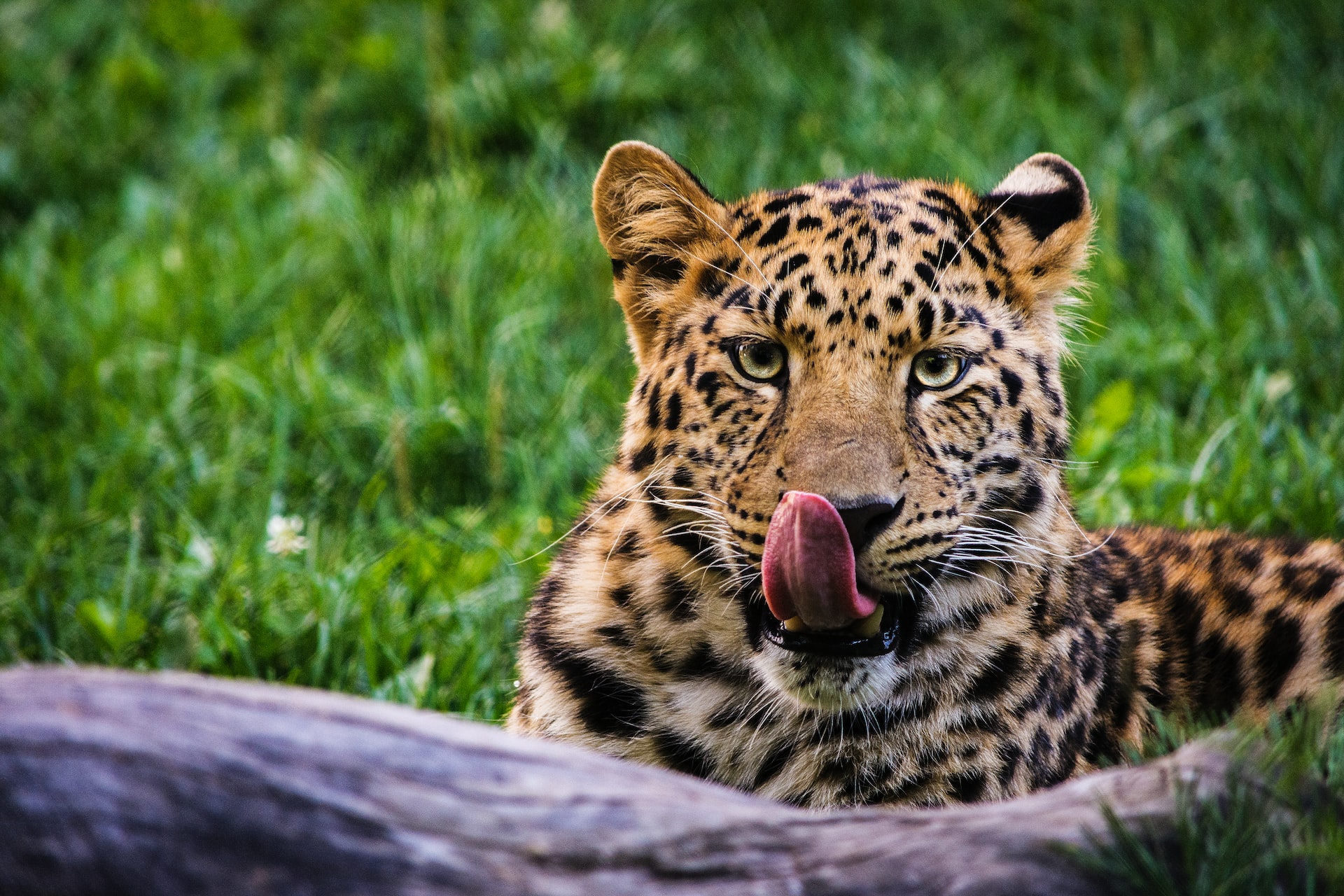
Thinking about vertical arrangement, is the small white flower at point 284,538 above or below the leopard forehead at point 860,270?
below

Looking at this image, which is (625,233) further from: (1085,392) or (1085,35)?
(1085,35)

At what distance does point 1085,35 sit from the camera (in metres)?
8.86

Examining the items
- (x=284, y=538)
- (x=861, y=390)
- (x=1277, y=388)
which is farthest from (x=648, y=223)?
(x=1277, y=388)

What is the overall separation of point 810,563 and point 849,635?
318 mm

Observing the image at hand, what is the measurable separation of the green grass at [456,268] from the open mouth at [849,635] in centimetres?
135

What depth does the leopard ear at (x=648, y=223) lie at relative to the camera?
424 cm

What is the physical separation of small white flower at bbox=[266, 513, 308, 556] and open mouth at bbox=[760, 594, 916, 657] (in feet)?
7.87

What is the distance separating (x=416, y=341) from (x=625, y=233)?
2.77 metres

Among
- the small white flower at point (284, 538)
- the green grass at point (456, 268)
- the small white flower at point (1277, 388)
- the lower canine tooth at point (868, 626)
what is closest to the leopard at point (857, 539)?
the lower canine tooth at point (868, 626)

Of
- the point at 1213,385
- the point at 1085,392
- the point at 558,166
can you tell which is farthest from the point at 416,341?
the point at 1213,385

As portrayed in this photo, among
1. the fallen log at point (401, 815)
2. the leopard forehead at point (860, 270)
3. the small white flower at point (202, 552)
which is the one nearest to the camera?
the fallen log at point (401, 815)

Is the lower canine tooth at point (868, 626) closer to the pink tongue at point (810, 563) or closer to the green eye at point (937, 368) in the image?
the pink tongue at point (810, 563)

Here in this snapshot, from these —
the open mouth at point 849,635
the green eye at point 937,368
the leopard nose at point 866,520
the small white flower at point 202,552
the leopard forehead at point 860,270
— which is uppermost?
the leopard forehead at point 860,270

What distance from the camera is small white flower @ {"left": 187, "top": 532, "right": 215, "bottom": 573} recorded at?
5.18 metres
